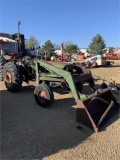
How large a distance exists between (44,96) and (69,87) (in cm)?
72

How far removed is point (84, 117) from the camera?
4.18 meters

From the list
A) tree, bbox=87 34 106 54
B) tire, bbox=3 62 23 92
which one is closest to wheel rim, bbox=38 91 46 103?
tire, bbox=3 62 23 92

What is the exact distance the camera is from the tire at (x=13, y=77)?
630cm

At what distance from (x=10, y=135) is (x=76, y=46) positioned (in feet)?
184

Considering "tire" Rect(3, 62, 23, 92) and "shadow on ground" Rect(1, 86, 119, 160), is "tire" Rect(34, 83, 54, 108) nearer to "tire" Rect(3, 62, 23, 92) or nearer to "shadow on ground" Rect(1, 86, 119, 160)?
"shadow on ground" Rect(1, 86, 119, 160)

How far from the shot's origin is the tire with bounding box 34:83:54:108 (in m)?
5.14

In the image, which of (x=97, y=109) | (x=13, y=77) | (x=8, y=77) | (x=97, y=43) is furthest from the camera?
(x=97, y=43)

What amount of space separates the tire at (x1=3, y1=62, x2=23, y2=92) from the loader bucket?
2.64 meters

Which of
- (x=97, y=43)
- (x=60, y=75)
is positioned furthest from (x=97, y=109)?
(x=97, y=43)

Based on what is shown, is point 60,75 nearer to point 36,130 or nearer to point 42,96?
point 42,96

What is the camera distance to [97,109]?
15.6ft

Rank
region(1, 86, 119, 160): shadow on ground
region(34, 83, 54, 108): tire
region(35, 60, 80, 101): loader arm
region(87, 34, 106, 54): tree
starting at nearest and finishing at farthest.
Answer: region(1, 86, 119, 160): shadow on ground → region(35, 60, 80, 101): loader arm → region(34, 83, 54, 108): tire → region(87, 34, 106, 54): tree

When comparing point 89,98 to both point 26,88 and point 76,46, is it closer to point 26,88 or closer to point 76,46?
point 26,88

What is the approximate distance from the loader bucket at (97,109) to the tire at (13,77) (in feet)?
8.66
